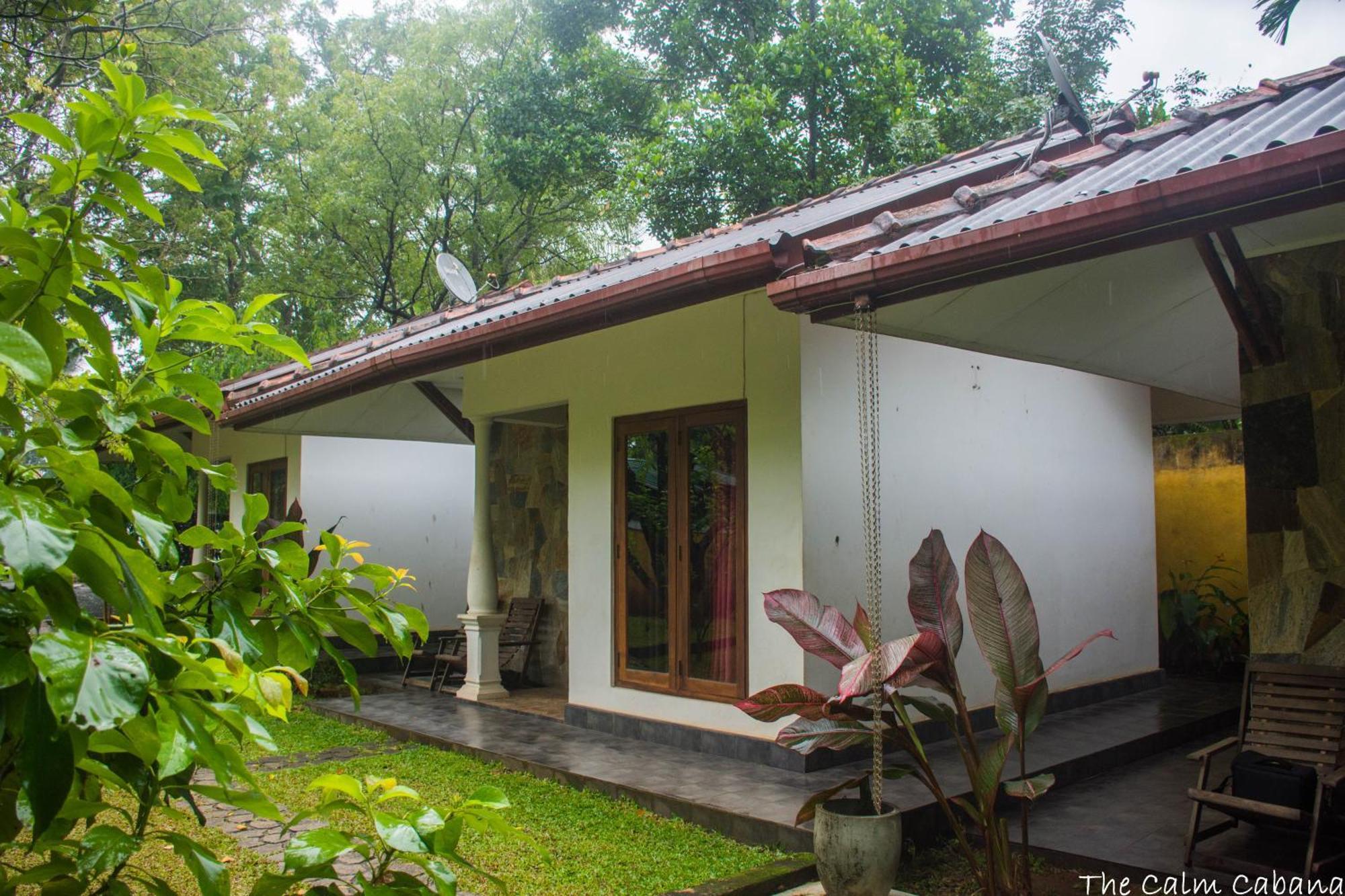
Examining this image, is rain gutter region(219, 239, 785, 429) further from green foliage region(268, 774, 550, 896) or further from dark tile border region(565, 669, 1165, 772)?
green foliage region(268, 774, 550, 896)

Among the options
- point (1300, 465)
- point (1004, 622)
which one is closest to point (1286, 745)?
point (1300, 465)

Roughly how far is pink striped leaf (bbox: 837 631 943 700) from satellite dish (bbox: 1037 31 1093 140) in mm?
3485

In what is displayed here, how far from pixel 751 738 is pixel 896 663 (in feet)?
8.97

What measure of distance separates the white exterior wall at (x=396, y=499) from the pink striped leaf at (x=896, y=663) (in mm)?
8955

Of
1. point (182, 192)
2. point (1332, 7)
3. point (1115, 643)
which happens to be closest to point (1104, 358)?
point (1332, 7)

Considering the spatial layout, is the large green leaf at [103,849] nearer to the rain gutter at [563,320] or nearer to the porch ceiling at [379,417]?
the rain gutter at [563,320]

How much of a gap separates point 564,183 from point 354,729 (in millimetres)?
15706

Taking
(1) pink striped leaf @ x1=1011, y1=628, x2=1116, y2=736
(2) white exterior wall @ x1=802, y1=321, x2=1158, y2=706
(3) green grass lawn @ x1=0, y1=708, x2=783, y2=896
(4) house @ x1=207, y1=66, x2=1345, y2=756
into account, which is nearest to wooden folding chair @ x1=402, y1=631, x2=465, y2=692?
(4) house @ x1=207, y1=66, x2=1345, y2=756

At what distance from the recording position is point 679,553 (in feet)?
24.2

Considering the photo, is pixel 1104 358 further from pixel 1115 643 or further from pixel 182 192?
pixel 182 192

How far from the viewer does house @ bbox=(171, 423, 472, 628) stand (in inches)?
496

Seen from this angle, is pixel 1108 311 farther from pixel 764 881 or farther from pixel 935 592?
pixel 764 881

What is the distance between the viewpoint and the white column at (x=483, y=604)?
937 centimetres

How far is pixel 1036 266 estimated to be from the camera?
4.37 metres
